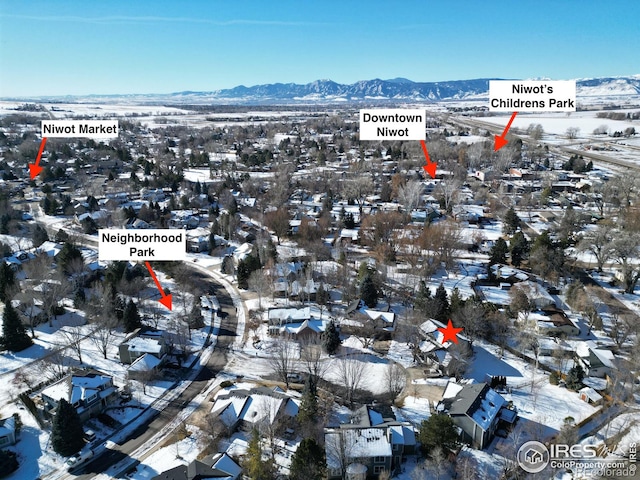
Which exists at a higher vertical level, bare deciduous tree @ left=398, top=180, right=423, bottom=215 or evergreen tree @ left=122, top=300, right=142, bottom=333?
bare deciduous tree @ left=398, top=180, right=423, bottom=215

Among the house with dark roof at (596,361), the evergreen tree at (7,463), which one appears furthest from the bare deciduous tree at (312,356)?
the house with dark roof at (596,361)

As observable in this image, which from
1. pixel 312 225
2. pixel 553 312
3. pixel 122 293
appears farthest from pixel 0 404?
pixel 553 312

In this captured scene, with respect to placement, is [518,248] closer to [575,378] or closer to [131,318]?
[575,378]

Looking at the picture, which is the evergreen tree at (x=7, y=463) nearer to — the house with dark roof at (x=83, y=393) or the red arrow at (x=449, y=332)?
the house with dark roof at (x=83, y=393)

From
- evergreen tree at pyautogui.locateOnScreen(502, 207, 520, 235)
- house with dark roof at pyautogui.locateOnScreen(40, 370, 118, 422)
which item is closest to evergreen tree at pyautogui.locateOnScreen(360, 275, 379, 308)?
house with dark roof at pyautogui.locateOnScreen(40, 370, 118, 422)

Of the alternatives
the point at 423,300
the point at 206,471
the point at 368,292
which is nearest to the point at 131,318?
the point at 206,471

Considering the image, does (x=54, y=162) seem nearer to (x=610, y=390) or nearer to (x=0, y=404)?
(x=0, y=404)

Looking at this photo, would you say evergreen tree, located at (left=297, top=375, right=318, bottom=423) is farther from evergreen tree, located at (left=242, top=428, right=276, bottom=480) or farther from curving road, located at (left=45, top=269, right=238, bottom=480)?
curving road, located at (left=45, top=269, right=238, bottom=480)
